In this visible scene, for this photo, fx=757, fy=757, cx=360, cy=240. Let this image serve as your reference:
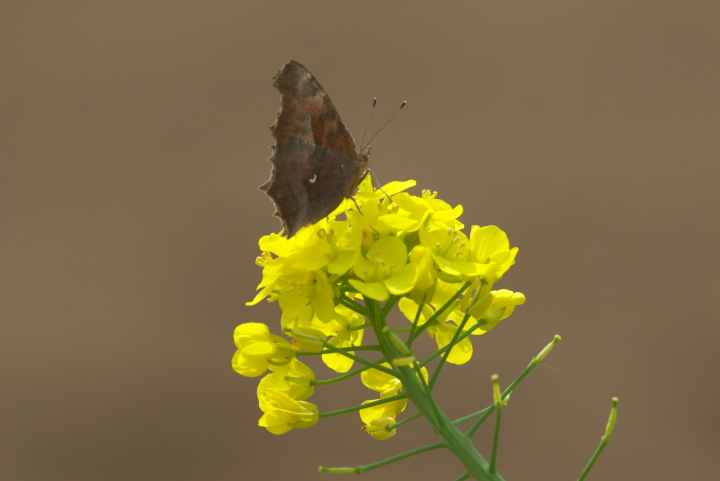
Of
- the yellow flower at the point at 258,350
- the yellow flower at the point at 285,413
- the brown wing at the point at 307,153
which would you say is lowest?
the yellow flower at the point at 285,413

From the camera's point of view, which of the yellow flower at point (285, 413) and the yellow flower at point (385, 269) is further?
the yellow flower at point (285, 413)

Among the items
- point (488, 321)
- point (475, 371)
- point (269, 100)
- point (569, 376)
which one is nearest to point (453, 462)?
point (475, 371)

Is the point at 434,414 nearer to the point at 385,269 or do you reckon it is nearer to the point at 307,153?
the point at 385,269

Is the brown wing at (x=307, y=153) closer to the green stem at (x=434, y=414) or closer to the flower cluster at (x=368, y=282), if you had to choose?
the flower cluster at (x=368, y=282)

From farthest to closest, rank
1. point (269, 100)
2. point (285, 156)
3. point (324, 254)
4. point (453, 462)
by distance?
point (269, 100) → point (453, 462) → point (285, 156) → point (324, 254)

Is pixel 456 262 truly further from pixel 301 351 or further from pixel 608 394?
pixel 608 394

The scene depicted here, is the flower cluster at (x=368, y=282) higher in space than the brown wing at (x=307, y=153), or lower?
lower

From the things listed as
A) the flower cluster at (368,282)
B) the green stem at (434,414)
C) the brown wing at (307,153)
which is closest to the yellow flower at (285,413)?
the flower cluster at (368,282)
